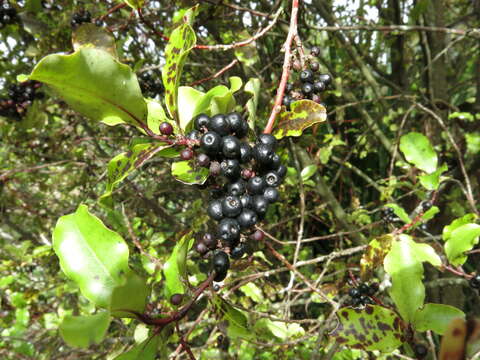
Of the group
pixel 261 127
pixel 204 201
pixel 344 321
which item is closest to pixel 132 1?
pixel 261 127

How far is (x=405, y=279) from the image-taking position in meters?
0.92

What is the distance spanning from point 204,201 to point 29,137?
1.53 metres

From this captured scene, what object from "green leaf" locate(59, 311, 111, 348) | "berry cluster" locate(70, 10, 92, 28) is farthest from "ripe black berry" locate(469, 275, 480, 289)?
"berry cluster" locate(70, 10, 92, 28)

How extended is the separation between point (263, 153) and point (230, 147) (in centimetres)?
7

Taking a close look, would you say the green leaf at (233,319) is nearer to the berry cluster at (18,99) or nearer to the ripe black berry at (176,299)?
the ripe black berry at (176,299)

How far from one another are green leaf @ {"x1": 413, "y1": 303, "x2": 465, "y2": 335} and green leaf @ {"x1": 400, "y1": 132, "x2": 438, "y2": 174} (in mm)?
810

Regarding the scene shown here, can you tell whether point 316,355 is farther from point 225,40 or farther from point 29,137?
point 29,137

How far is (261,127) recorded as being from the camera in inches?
77.0

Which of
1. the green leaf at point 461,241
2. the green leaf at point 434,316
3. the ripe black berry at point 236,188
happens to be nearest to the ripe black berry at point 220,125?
the ripe black berry at point 236,188

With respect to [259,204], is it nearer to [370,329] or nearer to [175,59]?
[175,59]

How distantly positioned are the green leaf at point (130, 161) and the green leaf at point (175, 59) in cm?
10

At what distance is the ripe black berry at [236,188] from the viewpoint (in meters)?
0.73

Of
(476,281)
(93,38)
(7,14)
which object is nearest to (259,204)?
(93,38)

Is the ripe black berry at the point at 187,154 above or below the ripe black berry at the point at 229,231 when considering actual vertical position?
above
